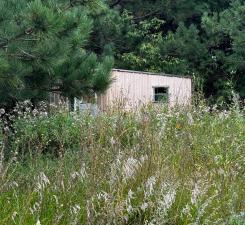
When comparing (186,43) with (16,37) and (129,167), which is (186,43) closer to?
(16,37)

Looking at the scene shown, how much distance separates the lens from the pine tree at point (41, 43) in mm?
4750

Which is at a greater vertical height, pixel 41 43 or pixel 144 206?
pixel 41 43

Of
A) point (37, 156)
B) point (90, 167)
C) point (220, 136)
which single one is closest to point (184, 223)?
point (90, 167)

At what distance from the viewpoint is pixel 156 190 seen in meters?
3.05

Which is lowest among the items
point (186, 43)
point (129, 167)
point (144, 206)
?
point (144, 206)

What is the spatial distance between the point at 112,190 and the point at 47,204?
393mm

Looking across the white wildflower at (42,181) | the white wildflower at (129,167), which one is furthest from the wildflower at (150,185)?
the white wildflower at (42,181)

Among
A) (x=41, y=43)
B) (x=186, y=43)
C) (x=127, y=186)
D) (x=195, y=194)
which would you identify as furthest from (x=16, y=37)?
(x=186, y=43)

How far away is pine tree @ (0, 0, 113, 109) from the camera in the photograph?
4.75 m

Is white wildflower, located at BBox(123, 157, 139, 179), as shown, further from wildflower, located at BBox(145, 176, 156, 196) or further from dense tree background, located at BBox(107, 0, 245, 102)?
dense tree background, located at BBox(107, 0, 245, 102)

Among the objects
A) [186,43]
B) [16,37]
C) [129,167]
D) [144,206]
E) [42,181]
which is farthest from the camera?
[186,43]

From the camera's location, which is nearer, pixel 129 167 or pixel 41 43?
pixel 129 167

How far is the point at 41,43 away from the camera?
5066 mm

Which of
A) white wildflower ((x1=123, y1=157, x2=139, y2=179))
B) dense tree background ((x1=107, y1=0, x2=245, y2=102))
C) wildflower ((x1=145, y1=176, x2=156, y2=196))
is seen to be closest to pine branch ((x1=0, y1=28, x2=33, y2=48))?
white wildflower ((x1=123, y1=157, x2=139, y2=179))
